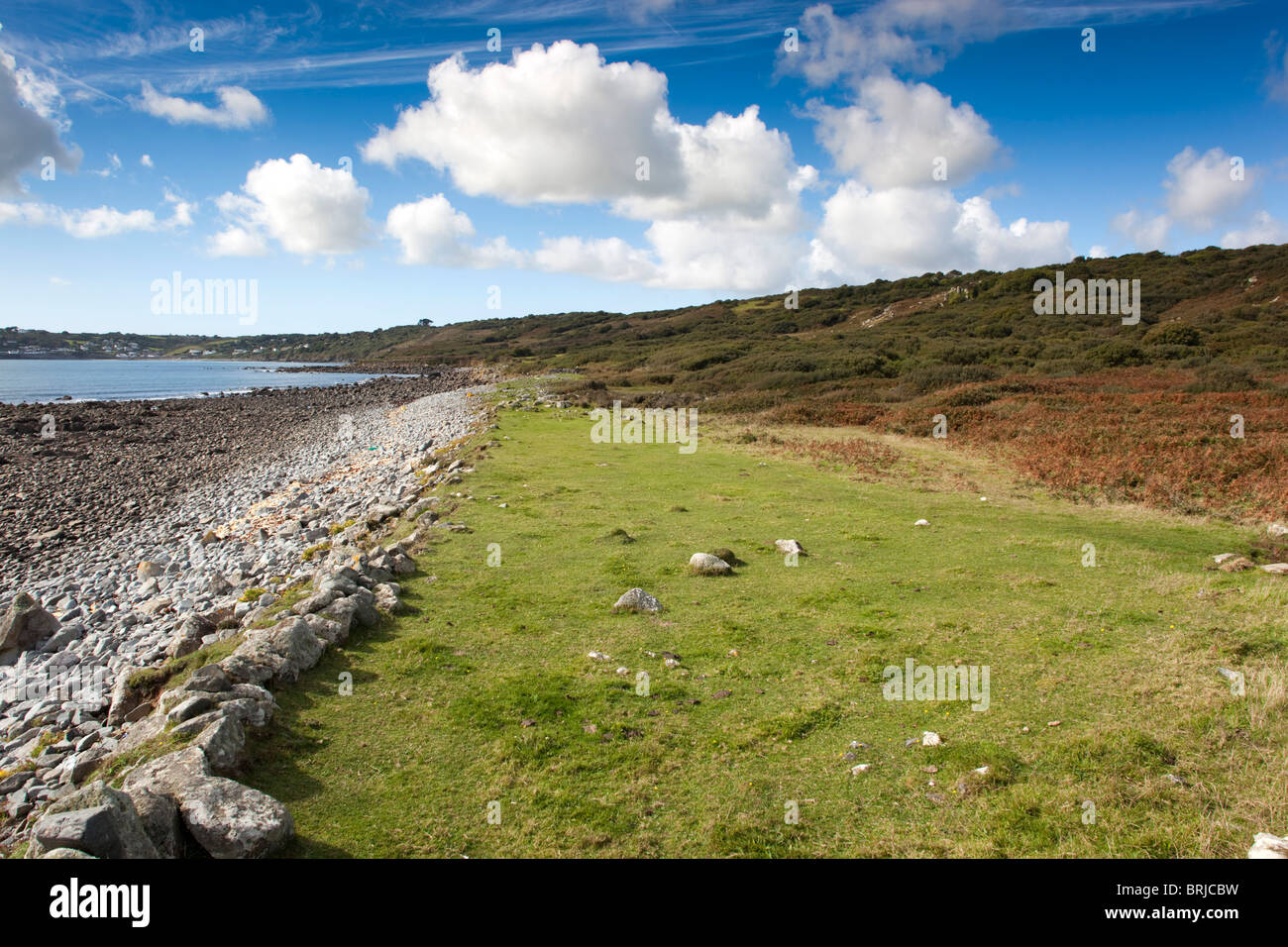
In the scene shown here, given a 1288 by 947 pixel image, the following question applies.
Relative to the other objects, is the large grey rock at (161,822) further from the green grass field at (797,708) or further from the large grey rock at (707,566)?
the large grey rock at (707,566)

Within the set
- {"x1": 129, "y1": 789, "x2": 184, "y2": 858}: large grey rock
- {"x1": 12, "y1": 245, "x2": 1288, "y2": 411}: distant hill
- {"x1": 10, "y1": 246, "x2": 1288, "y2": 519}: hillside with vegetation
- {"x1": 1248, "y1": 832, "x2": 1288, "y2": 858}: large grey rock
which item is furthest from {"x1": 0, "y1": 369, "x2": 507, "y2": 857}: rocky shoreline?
{"x1": 12, "y1": 245, "x2": 1288, "y2": 411}: distant hill

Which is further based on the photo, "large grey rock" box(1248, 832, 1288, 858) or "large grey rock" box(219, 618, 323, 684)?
"large grey rock" box(219, 618, 323, 684)

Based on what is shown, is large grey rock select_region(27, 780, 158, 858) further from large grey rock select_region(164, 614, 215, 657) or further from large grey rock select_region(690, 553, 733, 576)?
→ large grey rock select_region(690, 553, 733, 576)

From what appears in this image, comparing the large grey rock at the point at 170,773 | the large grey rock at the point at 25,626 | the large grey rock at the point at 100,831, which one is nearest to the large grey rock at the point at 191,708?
the large grey rock at the point at 170,773

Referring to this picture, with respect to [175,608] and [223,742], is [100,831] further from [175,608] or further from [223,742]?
[175,608]

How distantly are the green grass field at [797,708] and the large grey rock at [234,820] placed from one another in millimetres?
395

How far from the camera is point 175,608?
1581 cm

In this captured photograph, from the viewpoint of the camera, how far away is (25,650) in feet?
44.9

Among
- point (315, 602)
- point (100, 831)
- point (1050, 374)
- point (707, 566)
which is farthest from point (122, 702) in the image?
point (1050, 374)

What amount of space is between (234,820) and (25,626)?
12.4m

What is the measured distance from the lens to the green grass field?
6410 mm

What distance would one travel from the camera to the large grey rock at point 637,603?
40.7 ft

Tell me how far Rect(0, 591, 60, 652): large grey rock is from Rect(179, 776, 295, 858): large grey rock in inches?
449
